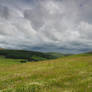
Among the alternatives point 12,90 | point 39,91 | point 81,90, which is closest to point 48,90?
point 39,91

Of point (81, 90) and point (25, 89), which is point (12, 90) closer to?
point (25, 89)

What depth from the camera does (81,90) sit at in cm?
830

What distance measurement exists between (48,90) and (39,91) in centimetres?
76

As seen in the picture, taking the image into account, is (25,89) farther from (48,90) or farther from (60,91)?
(60,91)

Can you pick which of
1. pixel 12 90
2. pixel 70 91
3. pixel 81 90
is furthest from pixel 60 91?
pixel 12 90

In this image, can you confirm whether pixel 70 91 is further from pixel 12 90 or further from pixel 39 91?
pixel 12 90

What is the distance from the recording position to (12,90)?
9.21 metres

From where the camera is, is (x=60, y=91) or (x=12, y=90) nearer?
(x=60, y=91)

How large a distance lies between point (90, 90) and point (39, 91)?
410 cm

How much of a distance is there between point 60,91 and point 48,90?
1015 millimetres

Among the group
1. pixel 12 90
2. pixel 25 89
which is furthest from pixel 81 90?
pixel 12 90

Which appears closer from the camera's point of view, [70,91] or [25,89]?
[70,91]

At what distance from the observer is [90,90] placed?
8.16m

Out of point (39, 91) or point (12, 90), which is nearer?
point (39, 91)
